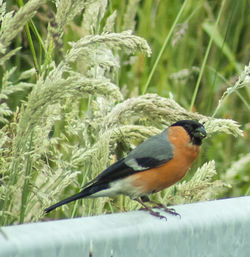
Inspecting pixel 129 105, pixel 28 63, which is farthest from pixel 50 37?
pixel 28 63

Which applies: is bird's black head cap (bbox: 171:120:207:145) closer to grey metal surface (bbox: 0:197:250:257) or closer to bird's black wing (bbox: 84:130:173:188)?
bird's black wing (bbox: 84:130:173:188)

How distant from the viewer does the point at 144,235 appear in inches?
51.9

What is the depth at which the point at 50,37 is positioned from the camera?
1509 millimetres

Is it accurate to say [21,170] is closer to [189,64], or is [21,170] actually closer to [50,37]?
[50,37]

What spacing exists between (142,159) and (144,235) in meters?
0.52

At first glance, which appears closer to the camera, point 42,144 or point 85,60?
point 85,60

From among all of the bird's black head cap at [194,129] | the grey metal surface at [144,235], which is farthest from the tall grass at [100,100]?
the grey metal surface at [144,235]

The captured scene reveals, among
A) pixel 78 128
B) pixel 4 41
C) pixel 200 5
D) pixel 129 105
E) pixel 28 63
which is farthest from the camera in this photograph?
pixel 200 5

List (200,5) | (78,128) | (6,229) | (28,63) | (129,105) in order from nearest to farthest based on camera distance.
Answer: (6,229), (129,105), (78,128), (28,63), (200,5)

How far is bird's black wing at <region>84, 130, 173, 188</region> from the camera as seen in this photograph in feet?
5.80

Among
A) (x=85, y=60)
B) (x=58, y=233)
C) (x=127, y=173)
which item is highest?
(x=85, y=60)

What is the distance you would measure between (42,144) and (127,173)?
0.24 metres

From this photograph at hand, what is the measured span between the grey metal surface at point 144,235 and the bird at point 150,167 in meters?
0.30

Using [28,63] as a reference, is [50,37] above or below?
above
